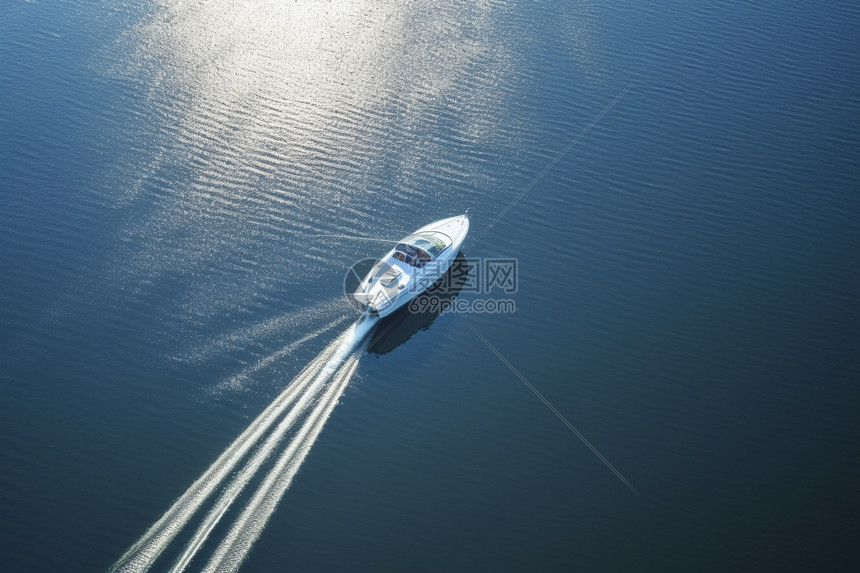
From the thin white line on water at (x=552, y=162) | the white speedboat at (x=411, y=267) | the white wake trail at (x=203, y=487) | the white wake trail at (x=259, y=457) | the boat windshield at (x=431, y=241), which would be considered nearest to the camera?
the white wake trail at (x=203, y=487)

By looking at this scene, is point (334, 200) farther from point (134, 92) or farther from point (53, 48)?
point (53, 48)

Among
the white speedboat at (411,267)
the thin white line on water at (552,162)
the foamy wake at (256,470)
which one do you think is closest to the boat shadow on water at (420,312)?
the white speedboat at (411,267)

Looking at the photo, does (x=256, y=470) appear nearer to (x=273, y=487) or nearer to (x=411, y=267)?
(x=273, y=487)

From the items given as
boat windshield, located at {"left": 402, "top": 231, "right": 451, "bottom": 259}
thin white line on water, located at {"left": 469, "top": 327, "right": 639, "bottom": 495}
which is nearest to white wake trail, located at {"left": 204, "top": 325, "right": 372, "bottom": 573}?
thin white line on water, located at {"left": 469, "top": 327, "right": 639, "bottom": 495}

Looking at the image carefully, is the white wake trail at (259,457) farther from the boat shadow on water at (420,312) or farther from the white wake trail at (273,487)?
the boat shadow on water at (420,312)

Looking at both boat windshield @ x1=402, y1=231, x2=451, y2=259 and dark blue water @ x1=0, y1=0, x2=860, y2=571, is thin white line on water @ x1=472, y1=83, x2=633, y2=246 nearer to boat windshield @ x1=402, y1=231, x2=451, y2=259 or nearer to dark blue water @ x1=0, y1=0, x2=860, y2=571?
dark blue water @ x1=0, y1=0, x2=860, y2=571

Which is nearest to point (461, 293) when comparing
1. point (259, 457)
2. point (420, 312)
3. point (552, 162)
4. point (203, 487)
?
point (420, 312)
